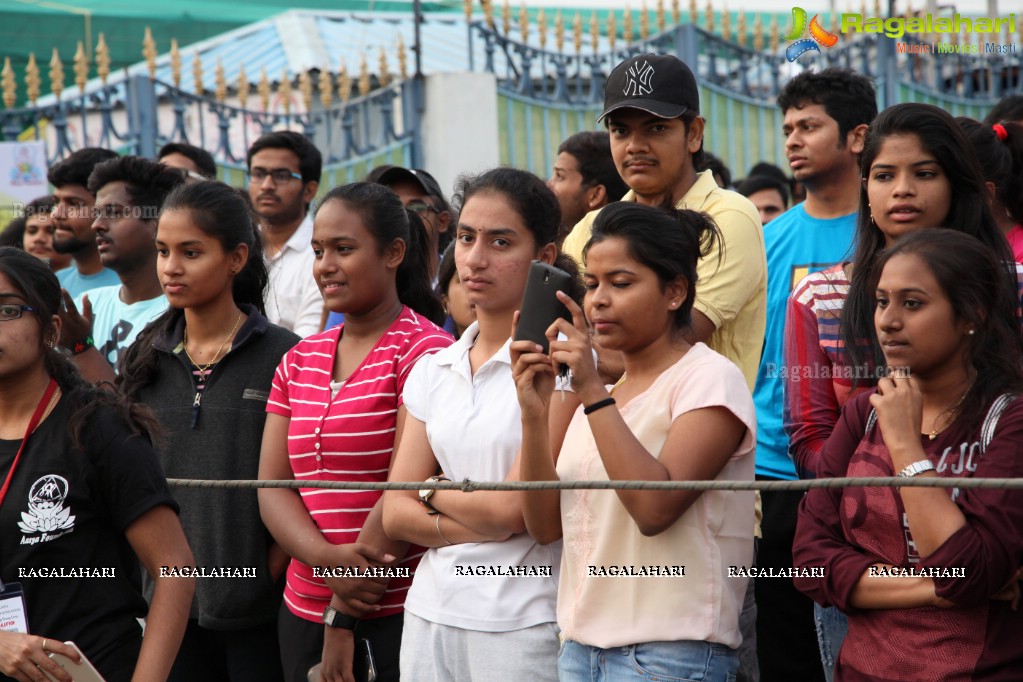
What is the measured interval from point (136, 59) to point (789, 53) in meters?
6.13

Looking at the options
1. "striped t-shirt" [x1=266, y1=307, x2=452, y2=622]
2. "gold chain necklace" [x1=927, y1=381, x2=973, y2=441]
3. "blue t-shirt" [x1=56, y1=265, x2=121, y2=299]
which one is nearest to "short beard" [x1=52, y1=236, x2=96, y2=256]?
"blue t-shirt" [x1=56, y1=265, x2=121, y2=299]

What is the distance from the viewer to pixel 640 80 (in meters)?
3.56

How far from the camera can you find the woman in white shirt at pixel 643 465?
2600 mm

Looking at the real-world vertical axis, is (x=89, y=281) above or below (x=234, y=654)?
above

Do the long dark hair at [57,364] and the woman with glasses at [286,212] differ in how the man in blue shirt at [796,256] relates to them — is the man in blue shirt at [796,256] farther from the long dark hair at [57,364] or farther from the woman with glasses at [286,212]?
the woman with glasses at [286,212]

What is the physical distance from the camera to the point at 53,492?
8.93 feet

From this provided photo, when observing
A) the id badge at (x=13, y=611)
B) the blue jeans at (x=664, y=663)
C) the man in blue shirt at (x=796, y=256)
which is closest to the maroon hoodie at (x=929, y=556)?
the blue jeans at (x=664, y=663)

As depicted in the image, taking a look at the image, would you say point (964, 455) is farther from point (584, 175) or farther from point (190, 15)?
point (190, 15)

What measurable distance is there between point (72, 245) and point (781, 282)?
318 cm

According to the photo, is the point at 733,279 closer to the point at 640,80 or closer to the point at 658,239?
Result: the point at 658,239

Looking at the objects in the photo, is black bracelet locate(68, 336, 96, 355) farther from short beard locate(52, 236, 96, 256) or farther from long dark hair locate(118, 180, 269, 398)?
short beard locate(52, 236, 96, 256)

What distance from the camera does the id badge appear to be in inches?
105

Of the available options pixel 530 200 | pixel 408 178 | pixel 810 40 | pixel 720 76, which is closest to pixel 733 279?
pixel 530 200

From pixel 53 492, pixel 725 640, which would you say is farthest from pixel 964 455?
pixel 53 492
